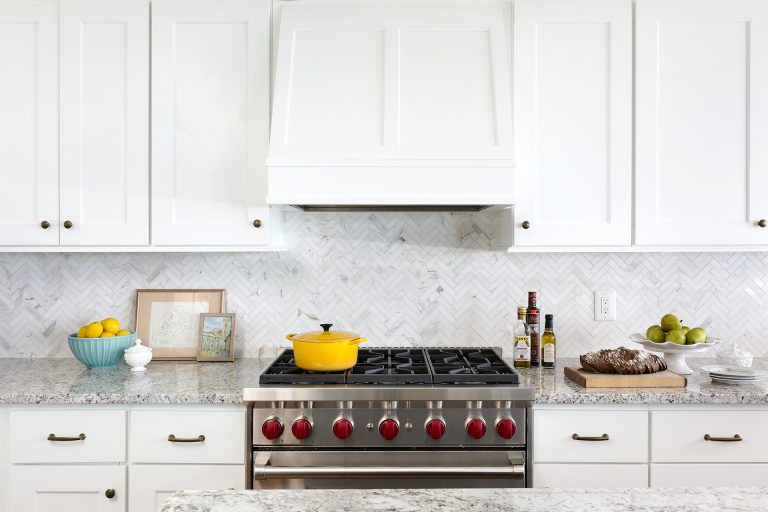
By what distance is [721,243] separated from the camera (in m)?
2.36

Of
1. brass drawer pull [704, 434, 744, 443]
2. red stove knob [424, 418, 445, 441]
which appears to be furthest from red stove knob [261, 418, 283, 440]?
brass drawer pull [704, 434, 744, 443]

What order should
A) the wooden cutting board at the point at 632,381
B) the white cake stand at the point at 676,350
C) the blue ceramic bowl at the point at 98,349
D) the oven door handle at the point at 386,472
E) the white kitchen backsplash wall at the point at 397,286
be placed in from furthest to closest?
1. the white kitchen backsplash wall at the point at 397,286
2. the blue ceramic bowl at the point at 98,349
3. the white cake stand at the point at 676,350
4. the wooden cutting board at the point at 632,381
5. the oven door handle at the point at 386,472

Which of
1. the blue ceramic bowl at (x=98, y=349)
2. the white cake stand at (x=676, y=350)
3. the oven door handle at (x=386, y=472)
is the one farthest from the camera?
the blue ceramic bowl at (x=98, y=349)

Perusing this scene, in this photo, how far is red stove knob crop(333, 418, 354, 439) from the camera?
2.02 m

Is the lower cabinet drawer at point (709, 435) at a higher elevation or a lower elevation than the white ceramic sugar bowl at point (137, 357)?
lower

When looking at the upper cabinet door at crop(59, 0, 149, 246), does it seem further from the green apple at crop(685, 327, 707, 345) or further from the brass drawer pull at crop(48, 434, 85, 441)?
the green apple at crop(685, 327, 707, 345)

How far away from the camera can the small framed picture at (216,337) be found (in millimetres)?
2629

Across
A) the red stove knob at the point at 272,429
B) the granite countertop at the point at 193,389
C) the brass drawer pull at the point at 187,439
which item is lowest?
the brass drawer pull at the point at 187,439

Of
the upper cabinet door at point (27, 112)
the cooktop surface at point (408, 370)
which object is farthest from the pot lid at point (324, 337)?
the upper cabinet door at point (27, 112)

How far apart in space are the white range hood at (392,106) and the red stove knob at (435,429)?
76 cm

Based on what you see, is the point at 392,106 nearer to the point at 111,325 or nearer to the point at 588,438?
the point at 588,438

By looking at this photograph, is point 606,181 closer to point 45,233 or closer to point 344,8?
point 344,8

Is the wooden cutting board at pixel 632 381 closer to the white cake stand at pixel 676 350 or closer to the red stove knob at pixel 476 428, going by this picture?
the white cake stand at pixel 676 350

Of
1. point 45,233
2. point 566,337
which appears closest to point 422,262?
point 566,337
